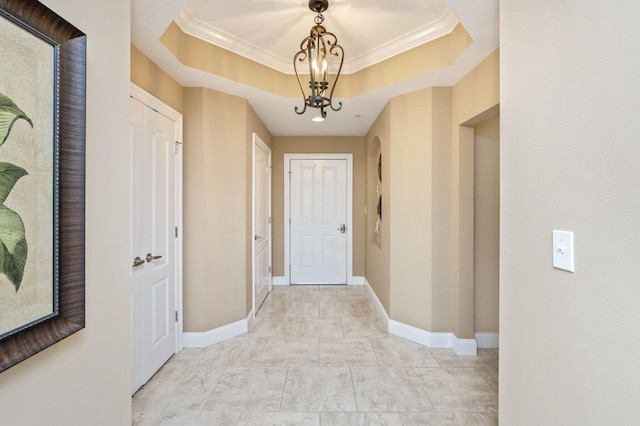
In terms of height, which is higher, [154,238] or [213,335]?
[154,238]

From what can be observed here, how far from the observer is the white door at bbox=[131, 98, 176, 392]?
6.79 feet

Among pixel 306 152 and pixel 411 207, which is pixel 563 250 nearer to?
pixel 411 207

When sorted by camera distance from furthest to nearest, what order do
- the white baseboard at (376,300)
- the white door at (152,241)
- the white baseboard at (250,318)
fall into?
the white baseboard at (376,300) → the white baseboard at (250,318) → the white door at (152,241)

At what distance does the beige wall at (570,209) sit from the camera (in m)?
0.77

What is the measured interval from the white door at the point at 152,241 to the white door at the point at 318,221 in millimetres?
2450

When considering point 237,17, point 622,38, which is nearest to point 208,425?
point 622,38

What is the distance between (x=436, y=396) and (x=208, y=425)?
1.49 metres

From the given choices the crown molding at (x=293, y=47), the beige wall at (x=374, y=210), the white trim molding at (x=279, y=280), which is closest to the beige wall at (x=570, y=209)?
the crown molding at (x=293, y=47)

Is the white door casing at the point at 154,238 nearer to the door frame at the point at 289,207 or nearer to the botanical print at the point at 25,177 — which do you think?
the botanical print at the point at 25,177

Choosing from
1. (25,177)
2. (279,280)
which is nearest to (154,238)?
(25,177)

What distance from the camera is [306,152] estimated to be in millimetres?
4836

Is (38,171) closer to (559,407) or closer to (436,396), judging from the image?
(559,407)

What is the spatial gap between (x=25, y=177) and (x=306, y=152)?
163 inches

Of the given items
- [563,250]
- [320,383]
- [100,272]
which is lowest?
[320,383]
